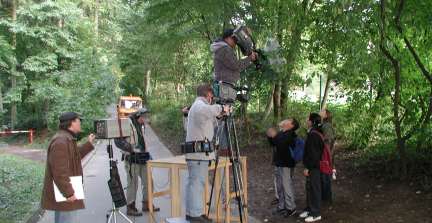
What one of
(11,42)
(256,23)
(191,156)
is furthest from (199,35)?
(11,42)

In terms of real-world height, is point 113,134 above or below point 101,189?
above

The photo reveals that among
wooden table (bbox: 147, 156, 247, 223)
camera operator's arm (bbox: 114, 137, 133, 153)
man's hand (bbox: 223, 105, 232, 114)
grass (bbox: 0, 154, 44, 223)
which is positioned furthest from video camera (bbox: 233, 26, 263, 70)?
grass (bbox: 0, 154, 44, 223)

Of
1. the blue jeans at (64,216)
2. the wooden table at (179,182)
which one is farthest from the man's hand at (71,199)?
the wooden table at (179,182)

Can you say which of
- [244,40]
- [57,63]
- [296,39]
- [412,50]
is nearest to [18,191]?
[296,39]

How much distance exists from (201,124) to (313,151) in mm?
2265

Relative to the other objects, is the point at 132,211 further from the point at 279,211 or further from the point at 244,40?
the point at 244,40

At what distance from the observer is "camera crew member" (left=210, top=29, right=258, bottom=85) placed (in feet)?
20.3

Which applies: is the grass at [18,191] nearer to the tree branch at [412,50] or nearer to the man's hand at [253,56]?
the man's hand at [253,56]

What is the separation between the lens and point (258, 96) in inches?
634

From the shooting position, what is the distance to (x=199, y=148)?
6.36m

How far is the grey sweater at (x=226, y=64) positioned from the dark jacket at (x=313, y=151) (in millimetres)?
2180

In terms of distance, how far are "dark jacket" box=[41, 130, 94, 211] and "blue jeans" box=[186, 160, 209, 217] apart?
4.82ft

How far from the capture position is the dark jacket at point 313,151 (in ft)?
25.4

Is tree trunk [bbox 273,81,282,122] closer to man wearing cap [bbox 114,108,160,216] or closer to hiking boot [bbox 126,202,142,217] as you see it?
man wearing cap [bbox 114,108,160,216]
